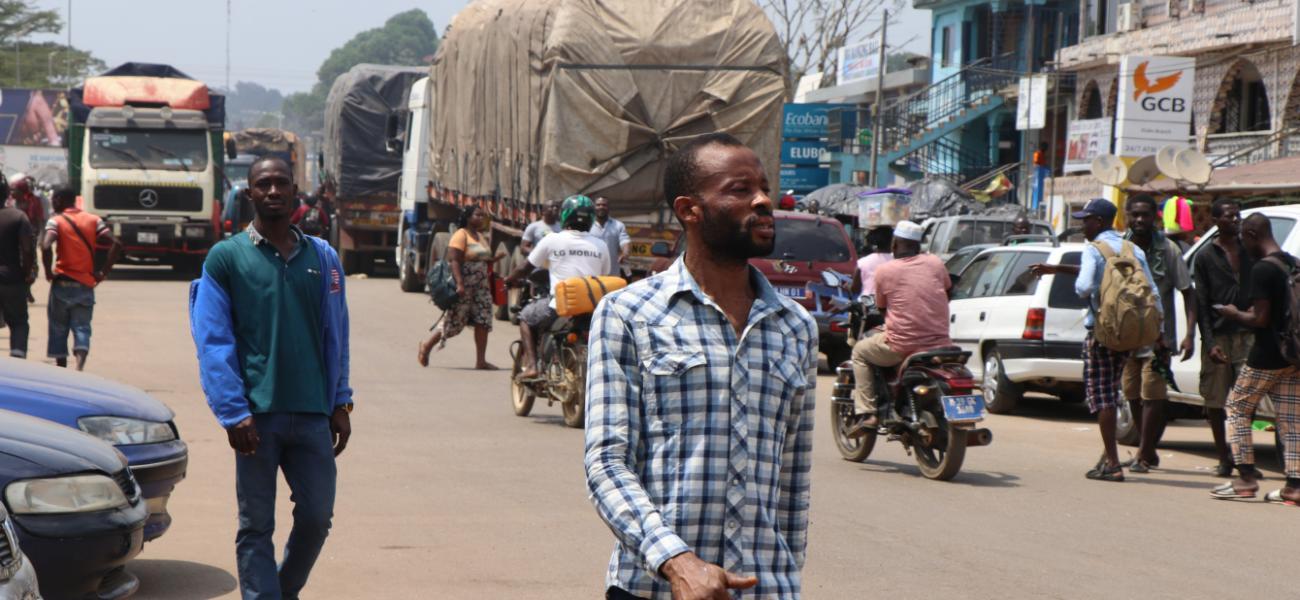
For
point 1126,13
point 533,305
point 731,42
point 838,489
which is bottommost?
point 838,489

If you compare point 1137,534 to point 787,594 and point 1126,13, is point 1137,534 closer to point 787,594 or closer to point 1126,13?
point 787,594

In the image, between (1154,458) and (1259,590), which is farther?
(1154,458)

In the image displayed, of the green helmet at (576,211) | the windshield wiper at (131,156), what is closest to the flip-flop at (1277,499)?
the green helmet at (576,211)

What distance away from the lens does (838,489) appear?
30.8 feet

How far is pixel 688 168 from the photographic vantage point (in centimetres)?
315

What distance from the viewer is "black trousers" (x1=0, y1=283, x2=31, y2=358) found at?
40.4 ft

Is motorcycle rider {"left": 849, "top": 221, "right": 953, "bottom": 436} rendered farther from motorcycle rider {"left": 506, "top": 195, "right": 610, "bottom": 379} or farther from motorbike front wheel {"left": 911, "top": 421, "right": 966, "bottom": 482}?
motorcycle rider {"left": 506, "top": 195, "right": 610, "bottom": 379}

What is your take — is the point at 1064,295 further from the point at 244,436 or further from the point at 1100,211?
the point at 244,436

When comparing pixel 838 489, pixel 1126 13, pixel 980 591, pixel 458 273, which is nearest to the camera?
pixel 980 591

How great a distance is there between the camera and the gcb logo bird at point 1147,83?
1013 inches

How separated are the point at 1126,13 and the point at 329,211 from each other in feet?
59.4

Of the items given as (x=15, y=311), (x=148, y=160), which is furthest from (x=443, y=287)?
(x=148, y=160)

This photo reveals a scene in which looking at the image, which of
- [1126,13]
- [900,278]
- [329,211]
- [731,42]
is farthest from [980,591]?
[329,211]

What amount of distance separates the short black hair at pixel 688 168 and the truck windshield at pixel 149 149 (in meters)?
26.5
